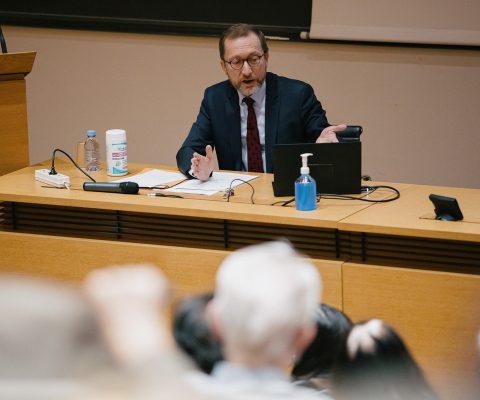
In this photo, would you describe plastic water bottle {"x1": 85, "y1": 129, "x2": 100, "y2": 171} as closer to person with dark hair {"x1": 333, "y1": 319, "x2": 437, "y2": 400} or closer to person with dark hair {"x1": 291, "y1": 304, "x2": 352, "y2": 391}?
person with dark hair {"x1": 291, "y1": 304, "x2": 352, "y2": 391}

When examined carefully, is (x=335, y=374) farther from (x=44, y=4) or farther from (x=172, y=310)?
(x=44, y=4)

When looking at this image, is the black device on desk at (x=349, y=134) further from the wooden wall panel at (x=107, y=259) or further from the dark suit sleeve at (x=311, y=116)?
the wooden wall panel at (x=107, y=259)

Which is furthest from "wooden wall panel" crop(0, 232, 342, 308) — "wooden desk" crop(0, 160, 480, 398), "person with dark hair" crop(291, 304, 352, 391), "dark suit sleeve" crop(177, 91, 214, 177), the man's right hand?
"person with dark hair" crop(291, 304, 352, 391)

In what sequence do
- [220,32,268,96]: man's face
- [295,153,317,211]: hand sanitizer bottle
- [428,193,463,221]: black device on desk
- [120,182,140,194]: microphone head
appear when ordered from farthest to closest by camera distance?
[220,32,268,96]: man's face
[120,182,140,194]: microphone head
[295,153,317,211]: hand sanitizer bottle
[428,193,463,221]: black device on desk

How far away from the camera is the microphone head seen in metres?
3.97

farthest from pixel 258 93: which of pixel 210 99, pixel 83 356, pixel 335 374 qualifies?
pixel 83 356

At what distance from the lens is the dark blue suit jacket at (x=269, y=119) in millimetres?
4516

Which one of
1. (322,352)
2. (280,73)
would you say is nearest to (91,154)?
(280,73)

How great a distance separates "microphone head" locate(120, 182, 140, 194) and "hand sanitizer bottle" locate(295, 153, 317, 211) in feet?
2.43

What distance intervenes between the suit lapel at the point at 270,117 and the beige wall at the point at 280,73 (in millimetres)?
1515

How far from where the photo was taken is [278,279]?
1385 millimetres

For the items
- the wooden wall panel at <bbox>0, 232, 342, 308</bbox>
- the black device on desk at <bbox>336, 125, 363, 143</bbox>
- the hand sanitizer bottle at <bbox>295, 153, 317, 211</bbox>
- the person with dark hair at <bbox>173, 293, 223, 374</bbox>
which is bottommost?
the wooden wall panel at <bbox>0, 232, 342, 308</bbox>

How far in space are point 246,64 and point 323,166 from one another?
831 millimetres

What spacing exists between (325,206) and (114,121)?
3183mm
